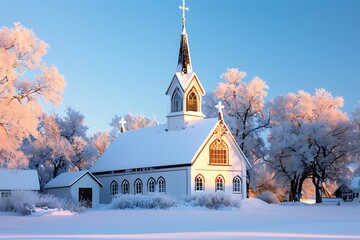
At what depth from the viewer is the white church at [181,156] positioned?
52844 millimetres

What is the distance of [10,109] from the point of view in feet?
122

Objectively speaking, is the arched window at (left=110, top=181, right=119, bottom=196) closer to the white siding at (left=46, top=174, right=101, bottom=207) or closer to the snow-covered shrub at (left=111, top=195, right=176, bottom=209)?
the white siding at (left=46, top=174, right=101, bottom=207)

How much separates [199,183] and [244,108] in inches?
711

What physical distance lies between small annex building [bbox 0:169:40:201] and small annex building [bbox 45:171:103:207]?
323 centimetres

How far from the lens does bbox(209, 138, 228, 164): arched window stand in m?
53.6

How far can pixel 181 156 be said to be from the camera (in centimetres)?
5344

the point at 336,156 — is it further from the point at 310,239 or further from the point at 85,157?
the point at 310,239

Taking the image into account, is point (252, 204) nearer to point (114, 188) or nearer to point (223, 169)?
point (223, 169)

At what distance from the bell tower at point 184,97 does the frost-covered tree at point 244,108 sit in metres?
8.50

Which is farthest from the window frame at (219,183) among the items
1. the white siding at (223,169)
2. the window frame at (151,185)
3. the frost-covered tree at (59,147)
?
the frost-covered tree at (59,147)

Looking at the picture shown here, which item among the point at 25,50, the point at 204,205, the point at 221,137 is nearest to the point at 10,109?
the point at 25,50

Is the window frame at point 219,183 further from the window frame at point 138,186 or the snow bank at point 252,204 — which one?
the window frame at point 138,186

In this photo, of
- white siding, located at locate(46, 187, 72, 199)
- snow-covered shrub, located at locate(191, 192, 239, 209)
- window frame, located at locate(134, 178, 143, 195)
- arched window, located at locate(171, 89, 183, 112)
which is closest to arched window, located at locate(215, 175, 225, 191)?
snow-covered shrub, located at locate(191, 192, 239, 209)

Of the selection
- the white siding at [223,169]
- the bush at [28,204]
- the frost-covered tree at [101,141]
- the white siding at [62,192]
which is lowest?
the bush at [28,204]
